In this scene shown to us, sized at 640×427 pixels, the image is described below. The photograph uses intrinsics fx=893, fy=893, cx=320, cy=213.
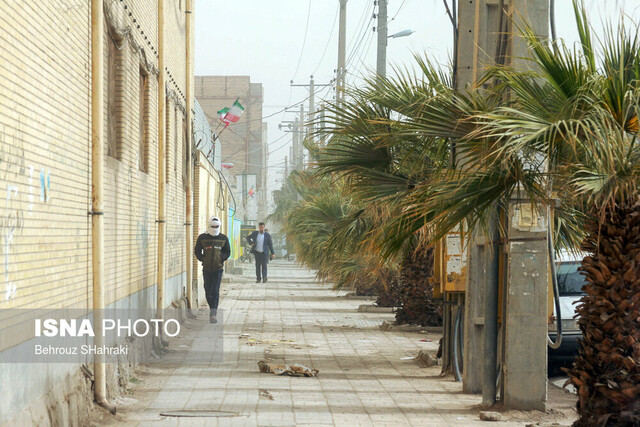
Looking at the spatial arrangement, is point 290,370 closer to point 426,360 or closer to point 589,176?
point 426,360

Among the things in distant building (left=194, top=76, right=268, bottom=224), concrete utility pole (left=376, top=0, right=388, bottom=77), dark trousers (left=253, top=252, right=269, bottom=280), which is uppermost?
distant building (left=194, top=76, right=268, bottom=224)

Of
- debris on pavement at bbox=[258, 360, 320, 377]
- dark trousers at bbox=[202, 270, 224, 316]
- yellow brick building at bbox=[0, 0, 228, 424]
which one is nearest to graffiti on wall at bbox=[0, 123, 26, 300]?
yellow brick building at bbox=[0, 0, 228, 424]

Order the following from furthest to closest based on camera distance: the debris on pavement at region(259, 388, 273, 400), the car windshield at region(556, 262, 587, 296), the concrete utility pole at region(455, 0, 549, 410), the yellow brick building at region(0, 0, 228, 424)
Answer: the car windshield at region(556, 262, 587, 296)
the debris on pavement at region(259, 388, 273, 400)
the concrete utility pole at region(455, 0, 549, 410)
the yellow brick building at region(0, 0, 228, 424)

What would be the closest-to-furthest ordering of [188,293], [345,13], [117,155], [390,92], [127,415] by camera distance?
[127,415] → [117,155] → [390,92] → [188,293] → [345,13]

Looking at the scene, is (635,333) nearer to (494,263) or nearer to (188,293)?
(494,263)

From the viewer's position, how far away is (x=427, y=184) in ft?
25.0

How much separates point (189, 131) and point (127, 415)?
1043 centimetres

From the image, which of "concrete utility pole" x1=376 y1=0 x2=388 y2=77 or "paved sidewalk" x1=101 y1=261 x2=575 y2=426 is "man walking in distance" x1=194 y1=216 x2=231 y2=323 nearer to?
"paved sidewalk" x1=101 y1=261 x2=575 y2=426

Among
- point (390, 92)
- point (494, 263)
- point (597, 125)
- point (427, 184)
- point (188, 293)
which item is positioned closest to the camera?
point (597, 125)

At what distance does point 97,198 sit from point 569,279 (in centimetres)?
645

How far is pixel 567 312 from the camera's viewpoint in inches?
439

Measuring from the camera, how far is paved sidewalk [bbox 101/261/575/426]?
330 inches

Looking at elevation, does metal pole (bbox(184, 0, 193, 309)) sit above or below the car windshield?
above

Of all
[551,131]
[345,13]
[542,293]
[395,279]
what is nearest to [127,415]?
[542,293]
